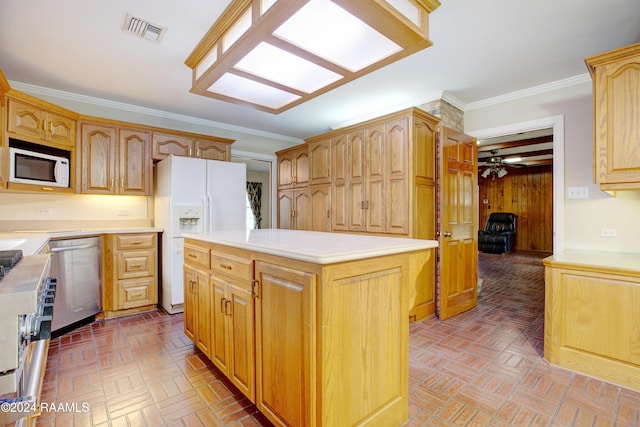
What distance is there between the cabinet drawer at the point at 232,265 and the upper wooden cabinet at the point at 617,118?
8.30ft

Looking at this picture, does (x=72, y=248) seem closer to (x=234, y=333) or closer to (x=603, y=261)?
(x=234, y=333)

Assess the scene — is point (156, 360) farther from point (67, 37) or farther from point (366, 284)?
point (67, 37)

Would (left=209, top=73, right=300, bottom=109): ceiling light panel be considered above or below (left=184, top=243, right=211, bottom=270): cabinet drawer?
above

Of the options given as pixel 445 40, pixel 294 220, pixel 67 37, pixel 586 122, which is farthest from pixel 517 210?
pixel 67 37

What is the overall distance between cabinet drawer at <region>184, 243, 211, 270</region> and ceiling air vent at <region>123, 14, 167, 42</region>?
1.71 metres

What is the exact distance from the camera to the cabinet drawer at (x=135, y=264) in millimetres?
3346

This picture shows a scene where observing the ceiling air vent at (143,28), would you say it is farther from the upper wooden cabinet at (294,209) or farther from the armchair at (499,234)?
the armchair at (499,234)

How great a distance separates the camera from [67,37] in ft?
8.00

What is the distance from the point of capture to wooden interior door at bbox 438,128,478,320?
3195 millimetres

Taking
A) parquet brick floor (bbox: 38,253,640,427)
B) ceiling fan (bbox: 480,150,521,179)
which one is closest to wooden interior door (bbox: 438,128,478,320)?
parquet brick floor (bbox: 38,253,640,427)

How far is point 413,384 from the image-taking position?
2.05m

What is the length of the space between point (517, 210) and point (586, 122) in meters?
6.32

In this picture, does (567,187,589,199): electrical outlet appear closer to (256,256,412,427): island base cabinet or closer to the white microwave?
(256,256,412,427): island base cabinet

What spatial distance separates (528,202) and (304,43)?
8.90m
